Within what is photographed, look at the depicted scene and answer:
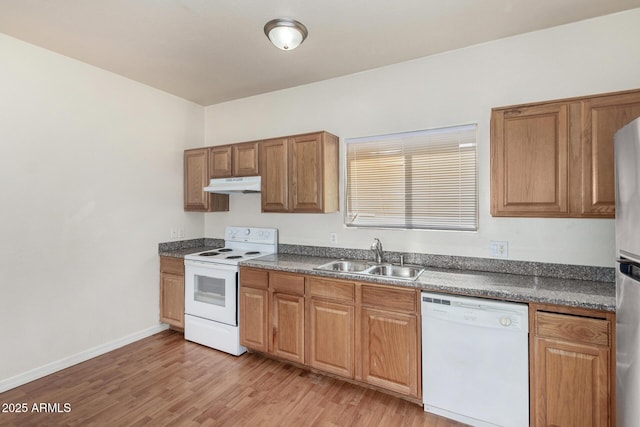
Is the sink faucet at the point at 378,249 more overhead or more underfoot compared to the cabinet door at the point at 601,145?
more underfoot

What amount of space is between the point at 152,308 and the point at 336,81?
3240 millimetres

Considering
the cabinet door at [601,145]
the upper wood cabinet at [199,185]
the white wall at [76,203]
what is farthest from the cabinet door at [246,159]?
the cabinet door at [601,145]

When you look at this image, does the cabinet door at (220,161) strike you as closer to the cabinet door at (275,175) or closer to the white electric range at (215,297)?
the cabinet door at (275,175)

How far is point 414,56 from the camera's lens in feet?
9.04

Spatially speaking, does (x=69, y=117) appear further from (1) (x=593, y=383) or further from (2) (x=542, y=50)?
(1) (x=593, y=383)

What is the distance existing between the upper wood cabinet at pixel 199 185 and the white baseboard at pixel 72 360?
148cm

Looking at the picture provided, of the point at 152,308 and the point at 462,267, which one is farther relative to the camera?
the point at 152,308

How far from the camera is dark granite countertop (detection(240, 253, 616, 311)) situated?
1.77m

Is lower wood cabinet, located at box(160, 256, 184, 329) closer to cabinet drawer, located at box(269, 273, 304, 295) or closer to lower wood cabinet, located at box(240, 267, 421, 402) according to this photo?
lower wood cabinet, located at box(240, 267, 421, 402)

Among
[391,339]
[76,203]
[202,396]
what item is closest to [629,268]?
[391,339]

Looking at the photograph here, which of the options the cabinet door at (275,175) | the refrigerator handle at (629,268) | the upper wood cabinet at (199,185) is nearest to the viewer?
the refrigerator handle at (629,268)

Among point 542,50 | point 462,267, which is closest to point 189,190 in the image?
point 462,267

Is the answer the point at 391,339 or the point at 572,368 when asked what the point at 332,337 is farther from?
the point at 572,368

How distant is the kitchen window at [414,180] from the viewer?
104 inches
